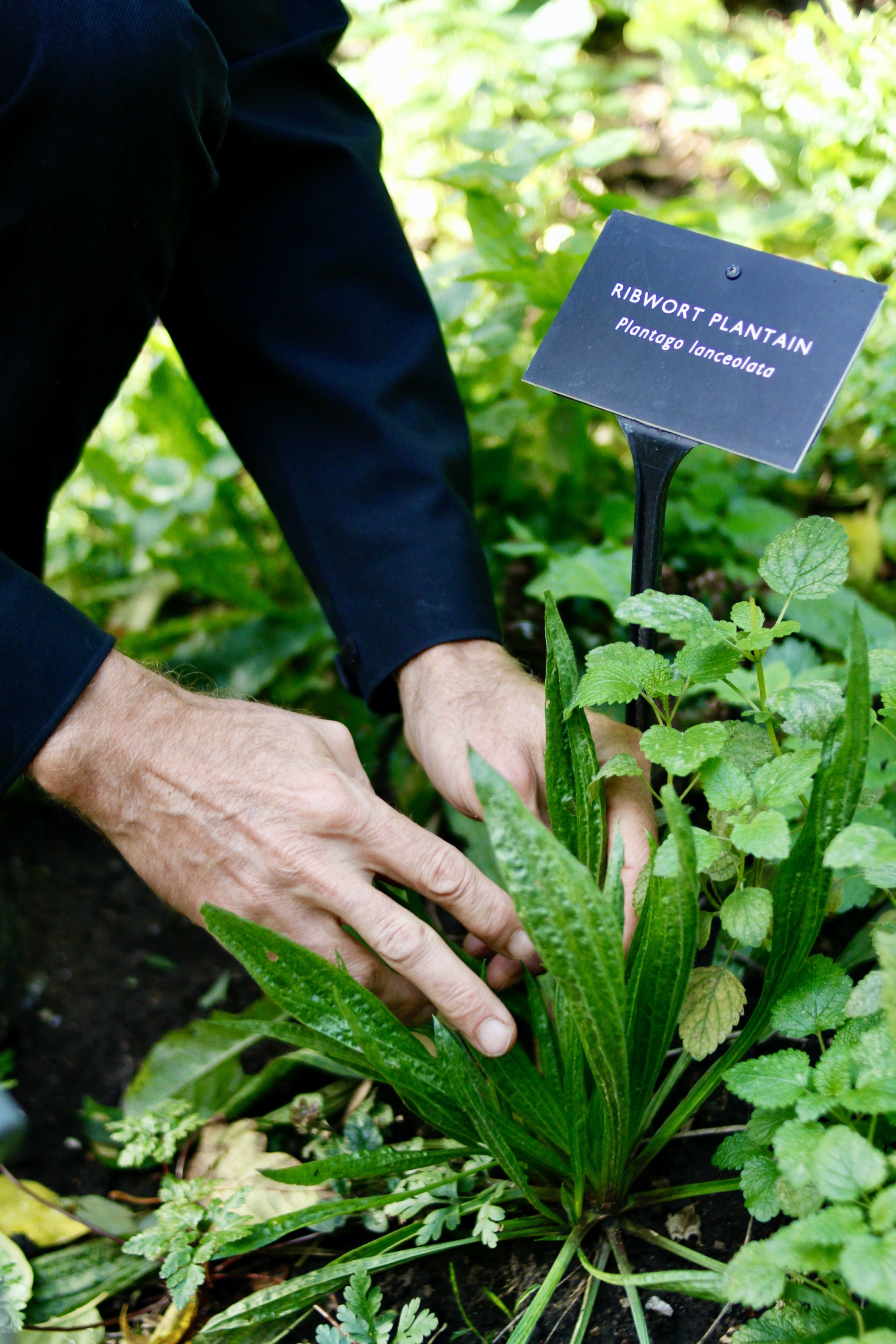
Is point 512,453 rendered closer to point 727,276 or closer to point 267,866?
point 727,276

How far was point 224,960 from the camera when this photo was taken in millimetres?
1497

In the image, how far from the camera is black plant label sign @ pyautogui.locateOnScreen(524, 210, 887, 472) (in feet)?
2.64

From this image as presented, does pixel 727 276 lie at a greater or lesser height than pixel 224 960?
greater

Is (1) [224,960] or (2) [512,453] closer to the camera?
(1) [224,960]

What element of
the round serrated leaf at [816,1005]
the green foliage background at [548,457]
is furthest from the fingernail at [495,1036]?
the green foliage background at [548,457]

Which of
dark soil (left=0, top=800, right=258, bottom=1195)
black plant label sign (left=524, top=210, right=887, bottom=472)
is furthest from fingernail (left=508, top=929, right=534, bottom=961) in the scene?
dark soil (left=0, top=800, right=258, bottom=1195)

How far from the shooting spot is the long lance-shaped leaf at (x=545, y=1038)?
2.95ft

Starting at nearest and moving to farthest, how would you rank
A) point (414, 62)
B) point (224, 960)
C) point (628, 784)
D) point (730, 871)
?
point (730, 871) < point (628, 784) < point (224, 960) < point (414, 62)

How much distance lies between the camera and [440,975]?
33.8 inches

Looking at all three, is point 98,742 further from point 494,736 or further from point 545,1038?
point 545,1038

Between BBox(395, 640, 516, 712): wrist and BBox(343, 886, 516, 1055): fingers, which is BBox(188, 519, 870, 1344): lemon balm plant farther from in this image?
BBox(395, 640, 516, 712): wrist

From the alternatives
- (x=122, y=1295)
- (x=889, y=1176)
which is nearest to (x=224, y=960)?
(x=122, y=1295)

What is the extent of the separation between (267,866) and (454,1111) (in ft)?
0.85

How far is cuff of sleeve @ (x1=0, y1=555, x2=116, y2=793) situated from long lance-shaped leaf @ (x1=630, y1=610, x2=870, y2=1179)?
2.07 feet
